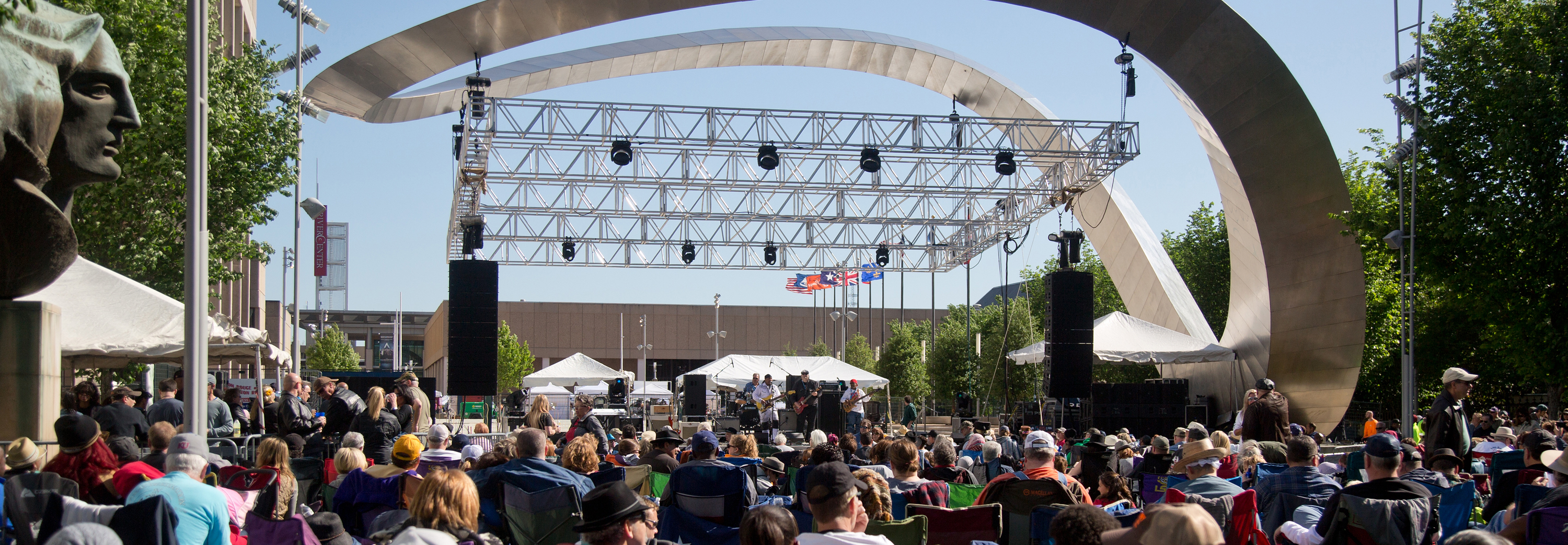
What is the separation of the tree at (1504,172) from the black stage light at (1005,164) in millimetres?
6716

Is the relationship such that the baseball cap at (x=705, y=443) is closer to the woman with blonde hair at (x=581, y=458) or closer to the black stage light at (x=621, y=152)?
the woman with blonde hair at (x=581, y=458)

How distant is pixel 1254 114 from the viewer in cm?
1806

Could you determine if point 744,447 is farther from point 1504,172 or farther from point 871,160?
point 1504,172

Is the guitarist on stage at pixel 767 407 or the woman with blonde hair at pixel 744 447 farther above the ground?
the woman with blonde hair at pixel 744 447

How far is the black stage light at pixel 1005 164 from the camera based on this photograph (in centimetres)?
1809

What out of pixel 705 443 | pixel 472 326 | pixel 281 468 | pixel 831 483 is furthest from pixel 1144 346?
pixel 831 483

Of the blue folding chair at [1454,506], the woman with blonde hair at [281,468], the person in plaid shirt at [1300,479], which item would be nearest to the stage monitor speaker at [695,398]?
the woman with blonde hair at [281,468]

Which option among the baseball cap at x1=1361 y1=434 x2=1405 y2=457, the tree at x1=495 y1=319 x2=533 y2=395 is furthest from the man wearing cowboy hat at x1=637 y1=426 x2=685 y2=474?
the tree at x1=495 y1=319 x2=533 y2=395

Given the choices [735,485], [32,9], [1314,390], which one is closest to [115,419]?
[32,9]

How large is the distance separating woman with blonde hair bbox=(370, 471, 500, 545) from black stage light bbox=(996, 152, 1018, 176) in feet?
49.1

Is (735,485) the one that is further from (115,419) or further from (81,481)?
(115,419)

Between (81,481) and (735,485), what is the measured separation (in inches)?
153

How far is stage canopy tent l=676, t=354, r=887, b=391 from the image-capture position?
80.9ft

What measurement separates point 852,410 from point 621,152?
669 centimetres
